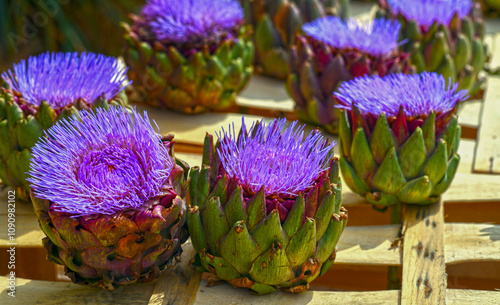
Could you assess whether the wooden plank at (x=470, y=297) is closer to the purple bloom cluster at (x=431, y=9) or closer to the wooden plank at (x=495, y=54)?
the purple bloom cluster at (x=431, y=9)

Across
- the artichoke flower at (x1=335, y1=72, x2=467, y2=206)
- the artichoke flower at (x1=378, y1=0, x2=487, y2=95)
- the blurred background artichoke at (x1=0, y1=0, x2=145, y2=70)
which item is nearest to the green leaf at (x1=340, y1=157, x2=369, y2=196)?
the artichoke flower at (x1=335, y1=72, x2=467, y2=206)

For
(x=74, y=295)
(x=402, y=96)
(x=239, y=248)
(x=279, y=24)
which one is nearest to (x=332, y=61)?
(x=402, y=96)

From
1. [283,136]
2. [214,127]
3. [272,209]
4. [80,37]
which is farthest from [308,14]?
[80,37]

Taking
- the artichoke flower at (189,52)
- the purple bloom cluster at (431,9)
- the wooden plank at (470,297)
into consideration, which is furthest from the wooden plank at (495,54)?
the wooden plank at (470,297)

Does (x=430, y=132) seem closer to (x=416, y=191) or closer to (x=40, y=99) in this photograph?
(x=416, y=191)

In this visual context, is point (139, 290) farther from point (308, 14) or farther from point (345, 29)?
point (308, 14)

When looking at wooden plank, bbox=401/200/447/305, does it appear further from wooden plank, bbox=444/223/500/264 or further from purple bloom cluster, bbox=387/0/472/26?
purple bloom cluster, bbox=387/0/472/26
